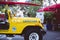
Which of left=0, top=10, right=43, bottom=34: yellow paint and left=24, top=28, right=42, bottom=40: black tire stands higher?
left=0, top=10, right=43, bottom=34: yellow paint

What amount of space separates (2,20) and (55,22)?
41.1ft

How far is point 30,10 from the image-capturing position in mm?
23875

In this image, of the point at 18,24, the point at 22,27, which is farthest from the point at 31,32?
the point at 18,24

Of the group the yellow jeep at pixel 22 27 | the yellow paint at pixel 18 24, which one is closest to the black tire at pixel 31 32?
the yellow jeep at pixel 22 27

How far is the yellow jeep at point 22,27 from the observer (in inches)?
429

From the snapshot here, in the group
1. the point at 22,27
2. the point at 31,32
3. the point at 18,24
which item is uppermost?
the point at 18,24

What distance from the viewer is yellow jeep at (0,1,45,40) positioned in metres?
10.9

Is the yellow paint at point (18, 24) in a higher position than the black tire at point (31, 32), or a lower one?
higher

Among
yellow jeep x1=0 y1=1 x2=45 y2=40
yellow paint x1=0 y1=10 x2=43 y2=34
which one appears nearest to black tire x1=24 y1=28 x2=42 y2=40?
yellow jeep x1=0 y1=1 x2=45 y2=40

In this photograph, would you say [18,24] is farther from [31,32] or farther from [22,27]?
[31,32]

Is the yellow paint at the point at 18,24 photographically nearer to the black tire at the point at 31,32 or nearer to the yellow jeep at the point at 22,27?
the yellow jeep at the point at 22,27

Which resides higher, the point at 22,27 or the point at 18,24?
the point at 18,24

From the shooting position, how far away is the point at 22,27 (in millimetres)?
10898

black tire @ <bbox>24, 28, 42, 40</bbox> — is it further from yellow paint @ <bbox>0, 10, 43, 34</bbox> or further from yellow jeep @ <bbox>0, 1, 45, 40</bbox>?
yellow paint @ <bbox>0, 10, 43, 34</bbox>
